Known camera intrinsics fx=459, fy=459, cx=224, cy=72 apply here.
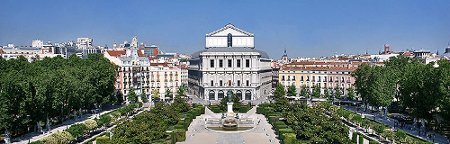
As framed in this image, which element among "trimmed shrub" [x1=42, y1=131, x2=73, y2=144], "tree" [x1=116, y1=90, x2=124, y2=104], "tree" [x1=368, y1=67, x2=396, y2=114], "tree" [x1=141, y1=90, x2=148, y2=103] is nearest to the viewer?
"trimmed shrub" [x1=42, y1=131, x2=73, y2=144]

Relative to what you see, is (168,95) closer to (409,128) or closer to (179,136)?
(179,136)

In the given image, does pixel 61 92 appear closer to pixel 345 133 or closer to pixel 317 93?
pixel 345 133

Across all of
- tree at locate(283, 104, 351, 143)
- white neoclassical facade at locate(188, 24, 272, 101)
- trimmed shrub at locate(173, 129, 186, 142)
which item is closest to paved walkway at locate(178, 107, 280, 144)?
trimmed shrub at locate(173, 129, 186, 142)

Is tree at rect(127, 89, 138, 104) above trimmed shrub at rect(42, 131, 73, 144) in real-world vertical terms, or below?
above

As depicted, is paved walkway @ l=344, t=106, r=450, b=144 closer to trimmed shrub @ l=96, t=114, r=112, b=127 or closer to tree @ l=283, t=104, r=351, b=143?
tree @ l=283, t=104, r=351, b=143

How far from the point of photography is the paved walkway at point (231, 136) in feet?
160

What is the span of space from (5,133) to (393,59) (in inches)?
2861

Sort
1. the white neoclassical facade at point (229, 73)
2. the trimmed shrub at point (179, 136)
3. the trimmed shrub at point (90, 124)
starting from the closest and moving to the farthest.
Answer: the trimmed shrub at point (179, 136) < the trimmed shrub at point (90, 124) < the white neoclassical facade at point (229, 73)

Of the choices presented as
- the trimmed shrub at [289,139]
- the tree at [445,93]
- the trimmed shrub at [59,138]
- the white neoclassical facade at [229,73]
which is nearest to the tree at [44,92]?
the trimmed shrub at [59,138]

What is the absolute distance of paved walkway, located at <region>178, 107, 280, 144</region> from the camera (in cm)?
4866

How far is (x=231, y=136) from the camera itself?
171 feet

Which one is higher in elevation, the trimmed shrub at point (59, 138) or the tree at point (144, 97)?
the tree at point (144, 97)

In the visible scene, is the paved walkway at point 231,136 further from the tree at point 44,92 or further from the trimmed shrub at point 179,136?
the tree at point 44,92

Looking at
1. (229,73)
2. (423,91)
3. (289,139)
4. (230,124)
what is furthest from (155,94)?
(423,91)
